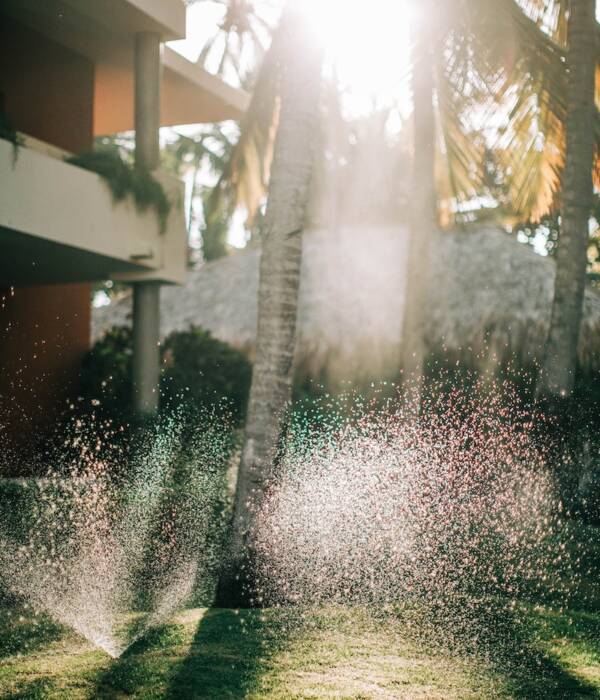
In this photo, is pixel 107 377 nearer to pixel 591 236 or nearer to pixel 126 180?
pixel 126 180

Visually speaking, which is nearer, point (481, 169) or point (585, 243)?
point (585, 243)

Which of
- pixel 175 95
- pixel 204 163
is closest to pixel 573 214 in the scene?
pixel 175 95

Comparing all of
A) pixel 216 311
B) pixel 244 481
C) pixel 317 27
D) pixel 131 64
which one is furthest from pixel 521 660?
pixel 216 311

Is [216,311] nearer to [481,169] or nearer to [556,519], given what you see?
[481,169]

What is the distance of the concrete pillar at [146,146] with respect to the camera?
456 inches

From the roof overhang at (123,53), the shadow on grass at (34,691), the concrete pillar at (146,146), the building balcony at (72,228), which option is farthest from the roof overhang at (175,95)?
the shadow on grass at (34,691)

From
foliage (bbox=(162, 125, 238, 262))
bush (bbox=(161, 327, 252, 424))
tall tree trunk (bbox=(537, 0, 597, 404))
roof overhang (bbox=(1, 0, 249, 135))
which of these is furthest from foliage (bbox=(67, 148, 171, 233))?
foliage (bbox=(162, 125, 238, 262))

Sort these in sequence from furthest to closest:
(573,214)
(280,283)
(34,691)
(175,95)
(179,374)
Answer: (175,95) → (179,374) → (573,214) → (280,283) → (34,691)

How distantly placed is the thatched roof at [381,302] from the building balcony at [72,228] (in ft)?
13.0

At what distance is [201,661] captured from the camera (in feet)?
18.2

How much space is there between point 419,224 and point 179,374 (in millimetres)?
3849

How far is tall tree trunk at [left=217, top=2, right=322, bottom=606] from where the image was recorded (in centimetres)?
774

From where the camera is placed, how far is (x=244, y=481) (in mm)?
7742

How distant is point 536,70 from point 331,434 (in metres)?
5.33
